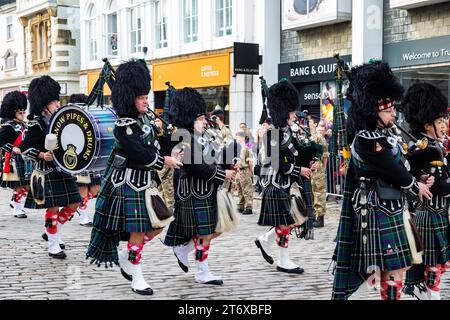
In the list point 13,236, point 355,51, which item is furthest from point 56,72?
point 13,236

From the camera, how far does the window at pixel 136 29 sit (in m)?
22.5

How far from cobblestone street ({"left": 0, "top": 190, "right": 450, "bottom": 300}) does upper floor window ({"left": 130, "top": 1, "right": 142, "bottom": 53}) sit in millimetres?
14989

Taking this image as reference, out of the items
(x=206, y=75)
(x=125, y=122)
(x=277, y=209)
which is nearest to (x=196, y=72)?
(x=206, y=75)

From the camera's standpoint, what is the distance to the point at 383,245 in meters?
4.27

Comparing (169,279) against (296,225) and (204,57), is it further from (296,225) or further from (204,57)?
(204,57)

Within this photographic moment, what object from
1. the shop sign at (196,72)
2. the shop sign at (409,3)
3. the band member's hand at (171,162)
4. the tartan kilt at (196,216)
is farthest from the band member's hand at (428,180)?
the shop sign at (196,72)

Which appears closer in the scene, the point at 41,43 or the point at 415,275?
the point at 415,275

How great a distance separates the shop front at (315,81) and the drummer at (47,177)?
8593mm

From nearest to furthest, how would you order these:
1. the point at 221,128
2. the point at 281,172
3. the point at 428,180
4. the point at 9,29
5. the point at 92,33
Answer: the point at 428,180, the point at 281,172, the point at 221,128, the point at 92,33, the point at 9,29

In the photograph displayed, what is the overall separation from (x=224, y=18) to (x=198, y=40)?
131 centimetres

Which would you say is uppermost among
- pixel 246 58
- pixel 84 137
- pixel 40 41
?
pixel 40 41

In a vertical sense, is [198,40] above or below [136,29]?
below

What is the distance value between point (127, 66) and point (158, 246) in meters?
2.94

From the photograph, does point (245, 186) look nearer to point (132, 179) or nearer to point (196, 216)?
point (196, 216)
